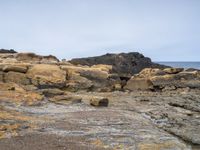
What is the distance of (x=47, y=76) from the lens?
4334cm

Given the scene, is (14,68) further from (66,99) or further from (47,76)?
(66,99)

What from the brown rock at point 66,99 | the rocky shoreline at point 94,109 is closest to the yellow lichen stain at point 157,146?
the rocky shoreline at point 94,109

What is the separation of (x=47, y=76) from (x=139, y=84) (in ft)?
38.9

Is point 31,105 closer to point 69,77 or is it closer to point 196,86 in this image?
point 69,77

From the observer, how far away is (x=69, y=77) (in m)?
45.0

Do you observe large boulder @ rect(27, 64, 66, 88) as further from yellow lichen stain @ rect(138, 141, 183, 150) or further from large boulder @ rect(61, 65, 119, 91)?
yellow lichen stain @ rect(138, 141, 183, 150)

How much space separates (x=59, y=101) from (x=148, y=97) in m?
10.2

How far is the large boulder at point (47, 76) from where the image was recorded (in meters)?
42.2

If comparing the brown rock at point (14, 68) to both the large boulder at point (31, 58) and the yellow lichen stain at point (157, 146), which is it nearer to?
the large boulder at point (31, 58)

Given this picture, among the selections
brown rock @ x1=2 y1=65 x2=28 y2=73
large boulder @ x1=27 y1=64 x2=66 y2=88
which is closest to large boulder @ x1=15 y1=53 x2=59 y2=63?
large boulder @ x1=27 y1=64 x2=66 y2=88

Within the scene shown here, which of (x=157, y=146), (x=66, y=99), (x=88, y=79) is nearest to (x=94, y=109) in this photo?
(x=66, y=99)

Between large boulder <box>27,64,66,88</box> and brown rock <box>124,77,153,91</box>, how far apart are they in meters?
8.48

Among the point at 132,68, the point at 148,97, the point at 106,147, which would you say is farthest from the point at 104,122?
the point at 132,68

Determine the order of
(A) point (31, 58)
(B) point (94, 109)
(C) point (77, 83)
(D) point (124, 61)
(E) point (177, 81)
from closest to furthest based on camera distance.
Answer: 1. (B) point (94, 109)
2. (C) point (77, 83)
3. (E) point (177, 81)
4. (A) point (31, 58)
5. (D) point (124, 61)
